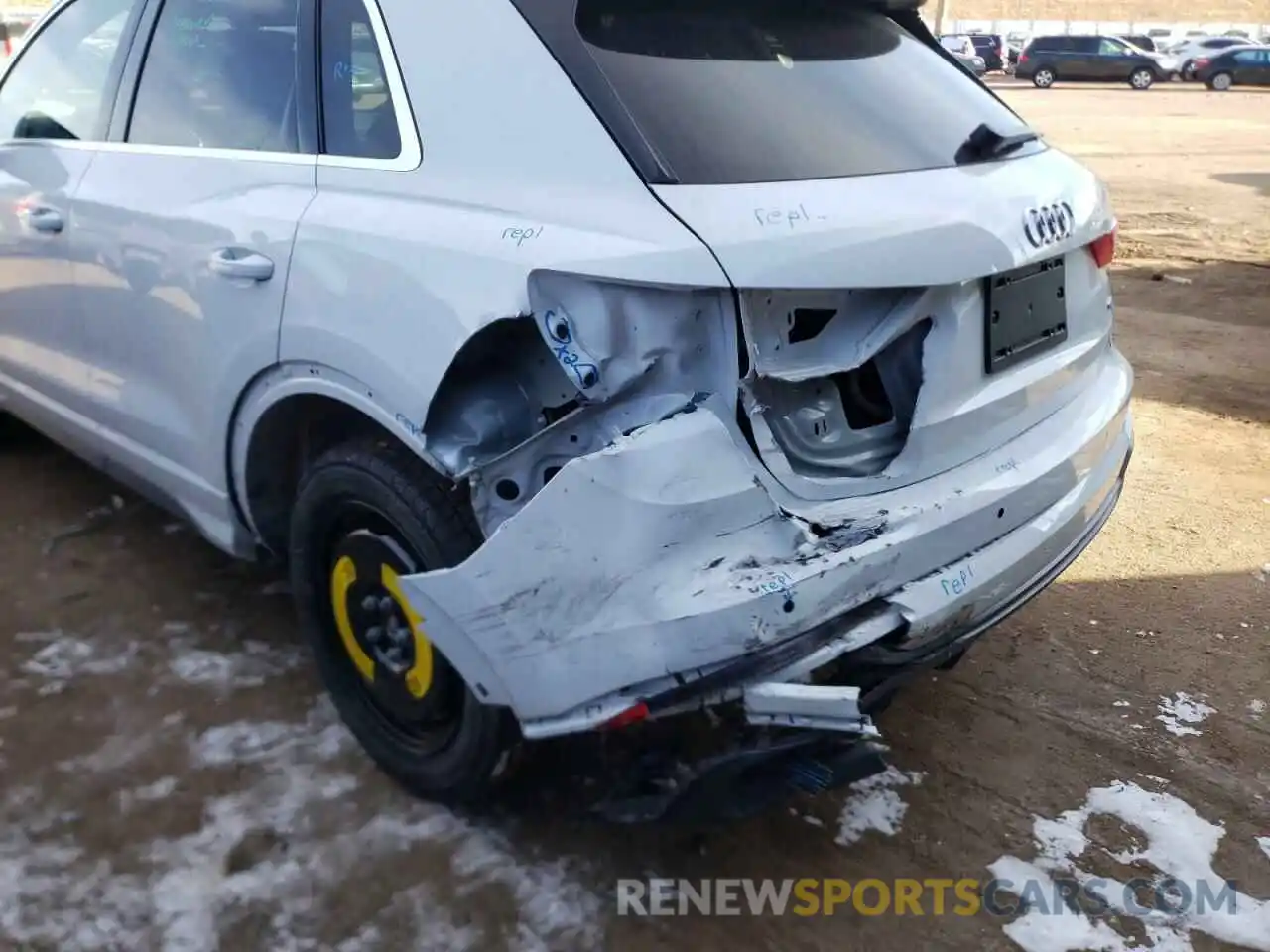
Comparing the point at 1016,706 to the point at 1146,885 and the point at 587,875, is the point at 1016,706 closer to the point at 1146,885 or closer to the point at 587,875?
the point at 1146,885

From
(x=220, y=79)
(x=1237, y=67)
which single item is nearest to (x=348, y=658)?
(x=220, y=79)

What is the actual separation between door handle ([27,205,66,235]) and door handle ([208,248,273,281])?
0.94m

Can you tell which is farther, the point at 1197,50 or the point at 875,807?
the point at 1197,50

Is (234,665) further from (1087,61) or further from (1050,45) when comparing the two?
(1087,61)

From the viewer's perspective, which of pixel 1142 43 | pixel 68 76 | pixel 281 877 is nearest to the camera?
pixel 281 877

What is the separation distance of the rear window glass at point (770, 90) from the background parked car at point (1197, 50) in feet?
115

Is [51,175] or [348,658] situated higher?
[51,175]

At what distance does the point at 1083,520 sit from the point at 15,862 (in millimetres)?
2567

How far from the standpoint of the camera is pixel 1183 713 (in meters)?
3.21

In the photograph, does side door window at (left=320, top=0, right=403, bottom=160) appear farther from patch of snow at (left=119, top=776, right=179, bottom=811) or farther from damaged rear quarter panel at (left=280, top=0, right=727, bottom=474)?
patch of snow at (left=119, top=776, right=179, bottom=811)

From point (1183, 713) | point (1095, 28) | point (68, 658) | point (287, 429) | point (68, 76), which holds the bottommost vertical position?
point (1095, 28)

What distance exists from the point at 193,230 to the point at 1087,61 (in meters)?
34.8

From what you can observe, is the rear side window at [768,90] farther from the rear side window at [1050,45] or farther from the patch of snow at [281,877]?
the rear side window at [1050,45]

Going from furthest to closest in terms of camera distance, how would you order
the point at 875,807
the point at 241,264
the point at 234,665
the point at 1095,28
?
1. the point at 1095,28
2. the point at 234,665
3. the point at 875,807
4. the point at 241,264
